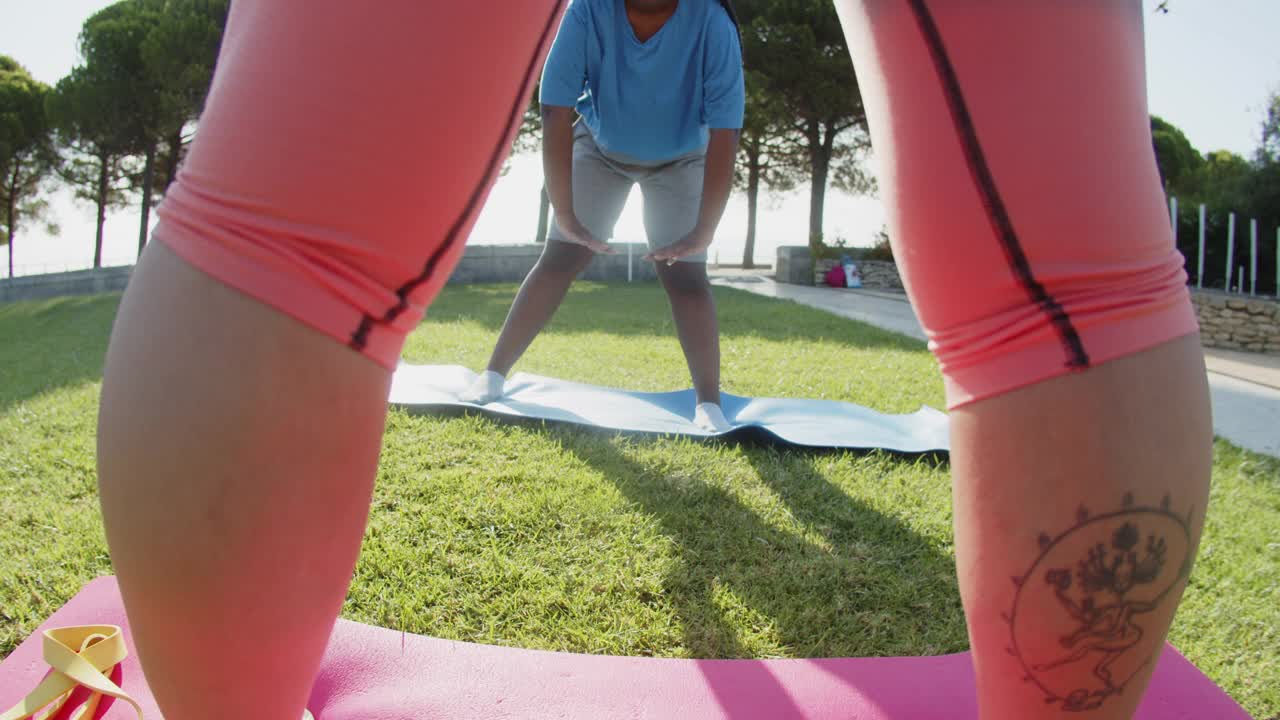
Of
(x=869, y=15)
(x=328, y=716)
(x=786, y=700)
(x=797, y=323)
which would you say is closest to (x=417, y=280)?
(x=869, y=15)

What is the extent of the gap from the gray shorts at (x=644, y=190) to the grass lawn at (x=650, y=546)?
85 cm

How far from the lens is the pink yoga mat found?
1.03m

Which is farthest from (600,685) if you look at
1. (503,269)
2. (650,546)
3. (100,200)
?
(100,200)

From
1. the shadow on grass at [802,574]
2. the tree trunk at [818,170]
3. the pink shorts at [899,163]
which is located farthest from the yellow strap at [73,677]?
the tree trunk at [818,170]

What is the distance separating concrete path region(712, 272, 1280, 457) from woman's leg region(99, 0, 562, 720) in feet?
5.87

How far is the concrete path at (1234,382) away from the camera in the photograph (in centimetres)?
318

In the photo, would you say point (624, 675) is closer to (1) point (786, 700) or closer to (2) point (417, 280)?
(1) point (786, 700)

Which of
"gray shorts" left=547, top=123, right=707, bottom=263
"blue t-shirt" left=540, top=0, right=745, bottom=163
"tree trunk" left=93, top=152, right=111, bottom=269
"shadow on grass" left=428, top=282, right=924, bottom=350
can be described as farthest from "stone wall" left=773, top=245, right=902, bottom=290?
"tree trunk" left=93, top=152, right=111, bottom=269

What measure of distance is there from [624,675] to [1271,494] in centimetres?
228

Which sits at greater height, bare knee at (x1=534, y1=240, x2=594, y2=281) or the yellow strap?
bare knee at (x1=534, y1=240, x2=594, y2=281)

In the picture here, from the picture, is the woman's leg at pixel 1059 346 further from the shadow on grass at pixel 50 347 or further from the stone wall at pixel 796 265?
the stone wall at pixel 796 265

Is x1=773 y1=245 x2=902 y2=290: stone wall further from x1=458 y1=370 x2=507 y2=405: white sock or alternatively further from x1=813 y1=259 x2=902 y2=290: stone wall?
x1=458 y1=370 x2=507 y2=405: white sock

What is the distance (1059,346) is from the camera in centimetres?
52

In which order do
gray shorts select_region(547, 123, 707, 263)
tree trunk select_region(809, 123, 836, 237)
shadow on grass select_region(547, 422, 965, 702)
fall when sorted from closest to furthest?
shadow on grass select_region(547, 422, 965, 702) < gray shorts select_region(547, 123, 707, 263) < tree trunk select_region(809, 123, 836, 237)
